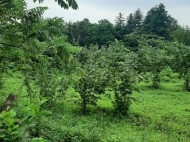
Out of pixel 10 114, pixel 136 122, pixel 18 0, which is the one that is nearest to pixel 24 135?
pixel 10 114

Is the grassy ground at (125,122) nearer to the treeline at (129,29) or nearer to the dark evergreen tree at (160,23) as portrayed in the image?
the treeline at (129,29)

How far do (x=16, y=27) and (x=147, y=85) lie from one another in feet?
28.7

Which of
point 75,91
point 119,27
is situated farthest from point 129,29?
point 75,91

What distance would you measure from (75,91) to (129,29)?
31709mm

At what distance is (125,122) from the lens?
662cm

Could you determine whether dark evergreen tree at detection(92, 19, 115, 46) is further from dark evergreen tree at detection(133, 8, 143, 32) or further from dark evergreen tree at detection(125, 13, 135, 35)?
dark evergreen tree at detection(133, 8, 143, 32)

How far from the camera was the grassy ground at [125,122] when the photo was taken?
4.90 m

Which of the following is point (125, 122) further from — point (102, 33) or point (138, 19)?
point (138, 19)

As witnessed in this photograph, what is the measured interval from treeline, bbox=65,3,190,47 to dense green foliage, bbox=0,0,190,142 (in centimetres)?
1836

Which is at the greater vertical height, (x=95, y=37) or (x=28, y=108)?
(x=95, y=37)

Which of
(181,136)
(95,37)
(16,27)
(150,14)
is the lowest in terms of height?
(181,136)

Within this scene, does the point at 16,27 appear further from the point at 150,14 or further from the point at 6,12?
the point at 150,14

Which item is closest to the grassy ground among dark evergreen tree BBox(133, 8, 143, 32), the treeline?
the treeline

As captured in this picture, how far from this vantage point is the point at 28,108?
5.00 feet
